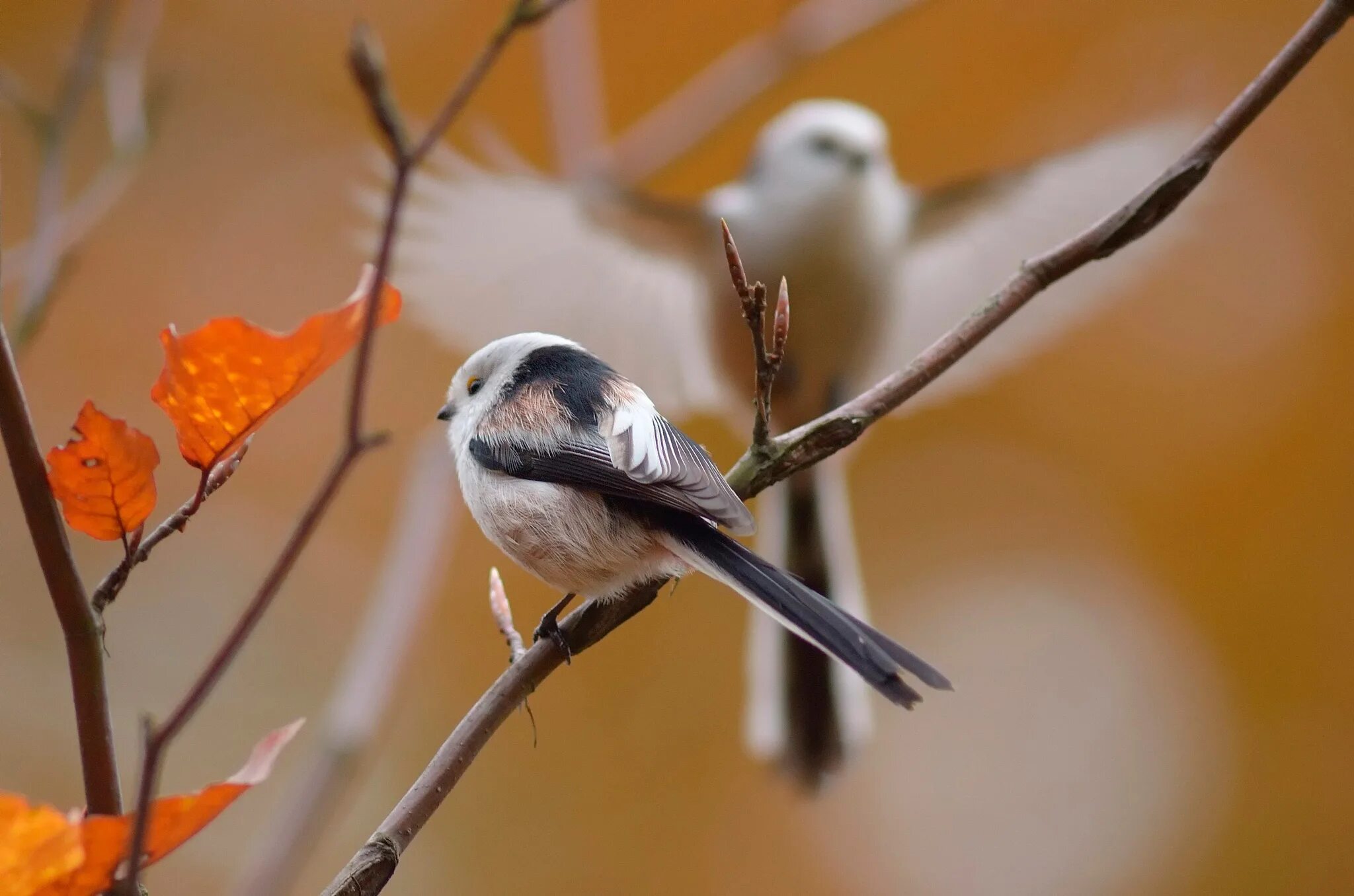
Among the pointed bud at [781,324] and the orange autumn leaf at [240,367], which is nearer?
the orange autumn leaf at [240,367]

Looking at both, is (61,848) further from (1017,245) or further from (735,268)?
(1017,245)

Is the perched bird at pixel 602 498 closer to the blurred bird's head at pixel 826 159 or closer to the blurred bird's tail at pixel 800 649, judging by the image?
the blurred bird's tail at pixel 800 649

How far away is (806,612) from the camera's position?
1039mm

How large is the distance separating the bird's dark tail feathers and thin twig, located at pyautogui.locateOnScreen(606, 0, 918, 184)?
3.18 ft

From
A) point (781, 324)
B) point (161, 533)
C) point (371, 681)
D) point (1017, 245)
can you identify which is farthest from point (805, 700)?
point (161, 533)

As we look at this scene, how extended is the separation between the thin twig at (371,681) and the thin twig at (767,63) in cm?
77

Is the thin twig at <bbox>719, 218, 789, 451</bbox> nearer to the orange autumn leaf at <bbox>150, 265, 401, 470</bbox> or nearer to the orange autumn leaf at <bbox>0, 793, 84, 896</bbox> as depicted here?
the orange autumn leaf at <bbox>150, 265, 401, 470</bbox>

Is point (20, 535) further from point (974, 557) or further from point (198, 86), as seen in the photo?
point (974, 557)

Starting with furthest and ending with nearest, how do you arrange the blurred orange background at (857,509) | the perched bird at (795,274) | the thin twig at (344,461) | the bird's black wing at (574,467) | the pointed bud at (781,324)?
the blurred orange background at (857,509) → the perched bird at (795,274) → the bird's black wing at (574,467) → the pointed bud at (781,324) → the thin twig at (344,461)

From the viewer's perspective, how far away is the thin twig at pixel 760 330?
3.07 ft

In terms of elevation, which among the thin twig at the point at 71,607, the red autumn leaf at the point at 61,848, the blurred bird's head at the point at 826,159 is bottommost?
the red autumn leaf at the point at 61,848

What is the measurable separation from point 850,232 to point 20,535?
259 centimetres

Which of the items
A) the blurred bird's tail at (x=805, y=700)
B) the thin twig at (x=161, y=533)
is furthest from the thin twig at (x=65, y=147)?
the blurred bird's tail at (x=805, y=700)

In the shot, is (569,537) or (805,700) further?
(805,700)
